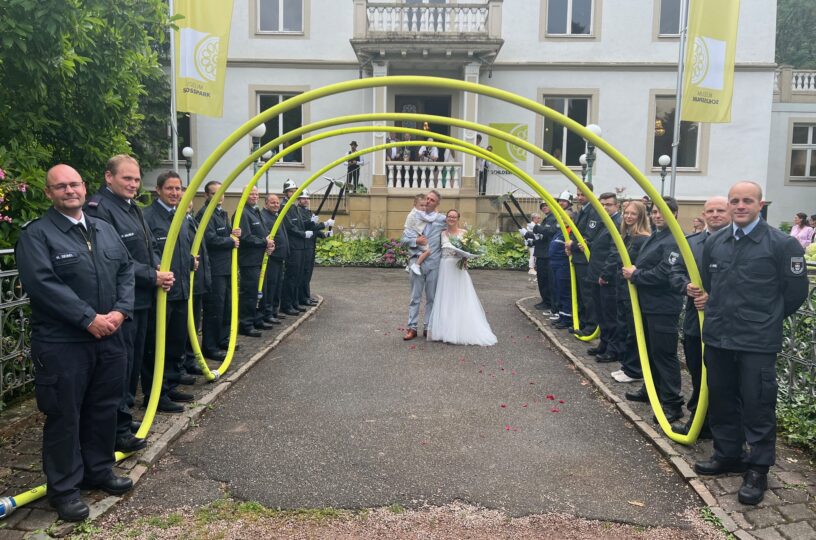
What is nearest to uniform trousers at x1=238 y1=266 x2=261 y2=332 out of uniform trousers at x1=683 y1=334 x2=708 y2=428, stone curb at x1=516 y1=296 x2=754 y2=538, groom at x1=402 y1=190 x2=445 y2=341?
groom at x1=402 y1=190 x2=445 y2=341

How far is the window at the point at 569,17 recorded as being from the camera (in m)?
22.6

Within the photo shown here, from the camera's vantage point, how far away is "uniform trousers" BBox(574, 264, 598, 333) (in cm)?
924

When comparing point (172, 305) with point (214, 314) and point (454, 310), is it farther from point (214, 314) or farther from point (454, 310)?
point (454, 310)

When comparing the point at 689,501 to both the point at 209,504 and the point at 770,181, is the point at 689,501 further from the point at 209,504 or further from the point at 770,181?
the point at 770,181

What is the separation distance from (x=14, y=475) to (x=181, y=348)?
1.88 m

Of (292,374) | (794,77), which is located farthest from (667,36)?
(292,374)

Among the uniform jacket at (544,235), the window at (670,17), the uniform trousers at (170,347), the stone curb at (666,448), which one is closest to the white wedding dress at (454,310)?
the stone curb at (666,448)

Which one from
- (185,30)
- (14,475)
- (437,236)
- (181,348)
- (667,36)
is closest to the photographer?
(14,475)

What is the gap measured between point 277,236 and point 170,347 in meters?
4.63

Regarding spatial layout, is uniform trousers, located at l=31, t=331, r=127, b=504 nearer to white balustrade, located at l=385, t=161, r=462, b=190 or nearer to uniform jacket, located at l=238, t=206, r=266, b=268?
uniform jacket, located at l=238, t=206, r=266, b=268

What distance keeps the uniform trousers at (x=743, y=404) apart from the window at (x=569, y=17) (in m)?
20.8

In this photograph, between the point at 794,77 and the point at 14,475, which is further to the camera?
the point at 794,77

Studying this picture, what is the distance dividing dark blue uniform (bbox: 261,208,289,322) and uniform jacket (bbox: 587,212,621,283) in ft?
16.6

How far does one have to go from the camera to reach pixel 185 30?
1220 cm
